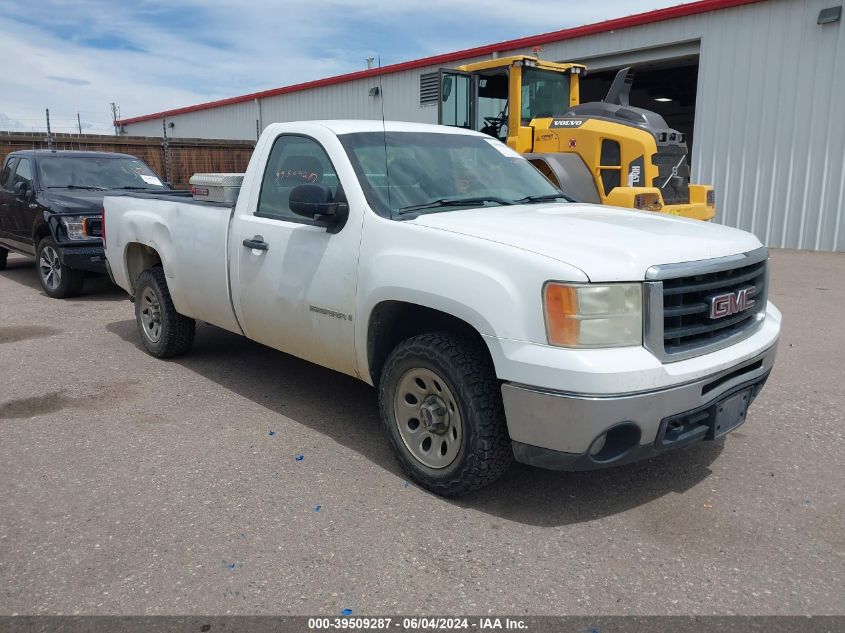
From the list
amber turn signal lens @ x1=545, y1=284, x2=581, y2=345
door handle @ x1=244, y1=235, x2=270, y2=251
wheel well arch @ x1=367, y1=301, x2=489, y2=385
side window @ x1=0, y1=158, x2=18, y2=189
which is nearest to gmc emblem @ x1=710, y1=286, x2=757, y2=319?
amber turn signal lens @ x1=545, y1=284, x2=581, y2=345

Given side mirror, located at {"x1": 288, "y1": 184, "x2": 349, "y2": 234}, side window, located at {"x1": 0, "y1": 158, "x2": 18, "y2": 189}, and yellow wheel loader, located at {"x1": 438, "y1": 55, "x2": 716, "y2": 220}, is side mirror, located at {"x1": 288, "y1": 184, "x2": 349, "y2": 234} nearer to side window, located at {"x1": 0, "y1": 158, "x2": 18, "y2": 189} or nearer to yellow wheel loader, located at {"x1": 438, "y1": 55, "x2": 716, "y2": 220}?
yellow wheel loader, located at {"x1": 438, "y1": 55, "x2": 716, "y2": 220}

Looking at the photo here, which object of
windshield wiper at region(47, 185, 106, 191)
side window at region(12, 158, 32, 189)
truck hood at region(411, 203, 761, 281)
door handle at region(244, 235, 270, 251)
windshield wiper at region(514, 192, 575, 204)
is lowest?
door handle at region(244, 235, 270, 251)

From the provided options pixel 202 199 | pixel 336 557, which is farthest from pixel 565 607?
pixel 202 199

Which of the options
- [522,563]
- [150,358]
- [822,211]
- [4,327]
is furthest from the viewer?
[822,211]

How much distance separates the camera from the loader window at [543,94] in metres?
11.1

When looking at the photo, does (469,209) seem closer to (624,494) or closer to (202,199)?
(624,494)

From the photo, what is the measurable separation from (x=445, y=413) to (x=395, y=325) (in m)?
0.60

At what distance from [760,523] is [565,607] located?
1225 millimetres

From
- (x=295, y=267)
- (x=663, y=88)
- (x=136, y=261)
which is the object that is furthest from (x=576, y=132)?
(x=663, y=88)

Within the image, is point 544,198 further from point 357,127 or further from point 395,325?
point 395,325

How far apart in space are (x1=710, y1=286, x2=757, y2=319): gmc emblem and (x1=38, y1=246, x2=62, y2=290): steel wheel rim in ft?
26.4

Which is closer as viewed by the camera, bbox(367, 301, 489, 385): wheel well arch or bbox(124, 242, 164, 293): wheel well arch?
bbox(367, 301, 489, 385): wheel well arch

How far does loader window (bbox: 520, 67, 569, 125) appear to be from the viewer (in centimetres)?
1110

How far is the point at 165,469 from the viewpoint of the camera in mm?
3963
